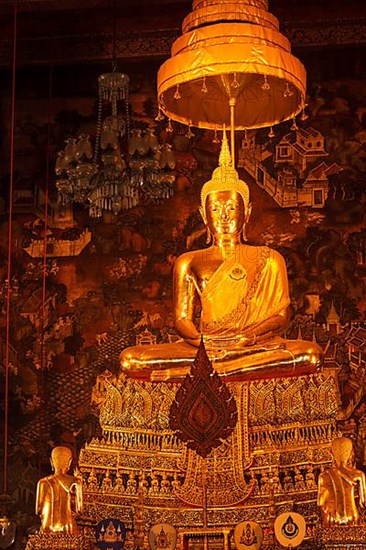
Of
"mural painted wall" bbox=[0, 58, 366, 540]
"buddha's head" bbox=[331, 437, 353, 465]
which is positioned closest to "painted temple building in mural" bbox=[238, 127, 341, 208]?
"mural painted wall" bbox=[0, 58, 366, 540]

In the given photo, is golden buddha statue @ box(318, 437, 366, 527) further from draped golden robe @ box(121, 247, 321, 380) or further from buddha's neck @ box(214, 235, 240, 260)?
buddha's neck @ box(214, 235, 240, 260)

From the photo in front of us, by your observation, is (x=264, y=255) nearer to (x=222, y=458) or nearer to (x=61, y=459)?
(x=222, y=458)

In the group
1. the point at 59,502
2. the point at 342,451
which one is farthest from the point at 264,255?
the point at 59,502

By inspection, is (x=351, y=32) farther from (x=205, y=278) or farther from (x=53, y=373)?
(x=53, y=373)

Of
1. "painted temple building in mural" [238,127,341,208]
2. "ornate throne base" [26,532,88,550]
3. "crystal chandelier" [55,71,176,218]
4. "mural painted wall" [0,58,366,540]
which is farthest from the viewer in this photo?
"painted temple building in mural" [238,127,341,208]

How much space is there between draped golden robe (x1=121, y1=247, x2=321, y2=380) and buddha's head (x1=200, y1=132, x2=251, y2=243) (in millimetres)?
212

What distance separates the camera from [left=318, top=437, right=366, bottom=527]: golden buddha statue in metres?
6.20

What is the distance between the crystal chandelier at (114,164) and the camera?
786cm

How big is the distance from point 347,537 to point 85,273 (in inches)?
144

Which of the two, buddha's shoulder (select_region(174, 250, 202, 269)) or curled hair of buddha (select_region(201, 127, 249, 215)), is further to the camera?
buddha's shoulder (select_region(174, 250, 202, 269))

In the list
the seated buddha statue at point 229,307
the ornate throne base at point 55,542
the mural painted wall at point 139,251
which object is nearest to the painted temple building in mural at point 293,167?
the mural painted wall at point 139,251

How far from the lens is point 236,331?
25.6 ft

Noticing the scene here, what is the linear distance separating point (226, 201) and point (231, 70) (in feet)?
4.12

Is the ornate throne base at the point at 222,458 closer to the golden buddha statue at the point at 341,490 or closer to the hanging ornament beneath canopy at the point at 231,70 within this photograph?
the golden buddha statue at the point at 341,490
